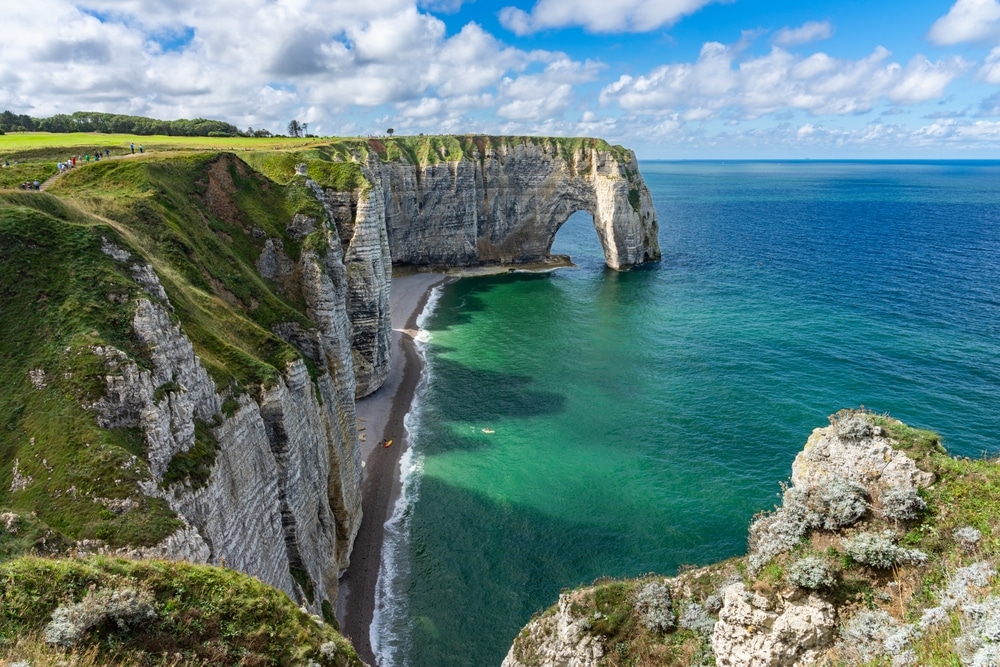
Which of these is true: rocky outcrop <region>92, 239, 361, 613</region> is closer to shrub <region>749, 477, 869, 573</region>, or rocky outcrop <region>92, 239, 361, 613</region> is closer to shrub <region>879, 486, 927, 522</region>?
shrub <region>749, 477, 869, 573</region>

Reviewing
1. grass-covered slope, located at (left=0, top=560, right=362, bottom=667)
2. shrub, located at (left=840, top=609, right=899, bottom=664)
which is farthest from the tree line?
shrub, located at (left=840, top=609, right=899, bottom=664)

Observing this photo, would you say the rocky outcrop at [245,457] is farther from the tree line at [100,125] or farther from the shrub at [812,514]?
the tree line at [100,125]

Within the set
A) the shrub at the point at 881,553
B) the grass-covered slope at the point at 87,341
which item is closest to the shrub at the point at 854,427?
the shrub at the point at 881,553

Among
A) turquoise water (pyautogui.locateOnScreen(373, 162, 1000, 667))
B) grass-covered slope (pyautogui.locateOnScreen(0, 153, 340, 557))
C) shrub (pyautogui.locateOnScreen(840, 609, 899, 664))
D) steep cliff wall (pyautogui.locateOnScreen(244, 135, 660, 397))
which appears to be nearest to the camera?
shrub (pyautogui.locateOnScreen(840, 609, 899, 664))

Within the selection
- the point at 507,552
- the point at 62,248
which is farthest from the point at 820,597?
the point at 62,248

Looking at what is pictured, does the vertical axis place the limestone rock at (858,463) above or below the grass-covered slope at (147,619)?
above
